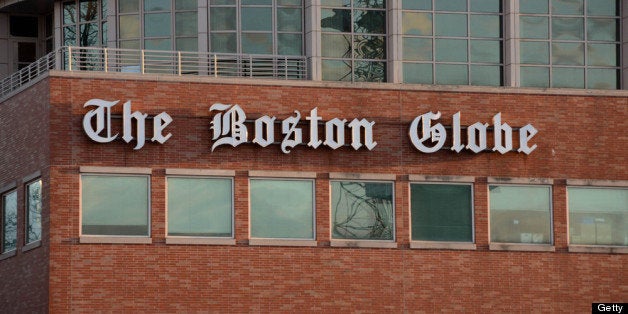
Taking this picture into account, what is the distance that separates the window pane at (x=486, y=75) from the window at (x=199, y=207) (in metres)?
9.17

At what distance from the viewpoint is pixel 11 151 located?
4828 cm

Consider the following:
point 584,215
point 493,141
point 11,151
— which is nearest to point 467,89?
point 493,141

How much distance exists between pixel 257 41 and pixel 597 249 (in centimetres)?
1203

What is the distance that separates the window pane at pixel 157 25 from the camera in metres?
51.5

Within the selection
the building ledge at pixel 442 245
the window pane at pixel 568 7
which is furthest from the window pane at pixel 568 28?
the building ledge at pixel 442 245

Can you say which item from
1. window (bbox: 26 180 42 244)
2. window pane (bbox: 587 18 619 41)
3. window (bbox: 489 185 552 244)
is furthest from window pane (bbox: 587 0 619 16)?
window (bbox: 26 180 42 244)

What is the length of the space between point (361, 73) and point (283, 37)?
8.73 ft

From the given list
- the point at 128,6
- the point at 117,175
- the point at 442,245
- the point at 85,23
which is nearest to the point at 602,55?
the point at 442,245

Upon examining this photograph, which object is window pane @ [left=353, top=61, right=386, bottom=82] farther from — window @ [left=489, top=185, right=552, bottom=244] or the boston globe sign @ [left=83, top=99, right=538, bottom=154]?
window @ [left=489, top=185, right=552, bottom=244]

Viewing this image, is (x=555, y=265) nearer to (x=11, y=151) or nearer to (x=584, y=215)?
(x=584, y=215)

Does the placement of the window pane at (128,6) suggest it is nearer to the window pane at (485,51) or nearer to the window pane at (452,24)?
the window pane at (452,24)

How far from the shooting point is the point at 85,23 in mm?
53656

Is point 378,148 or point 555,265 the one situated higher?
point 378,148

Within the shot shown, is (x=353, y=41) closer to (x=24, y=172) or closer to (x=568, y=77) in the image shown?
(x=568, y=77)
